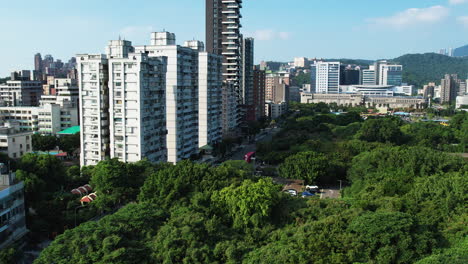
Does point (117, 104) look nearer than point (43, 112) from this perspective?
Yes

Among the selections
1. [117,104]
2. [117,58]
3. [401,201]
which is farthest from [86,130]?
[401,201]

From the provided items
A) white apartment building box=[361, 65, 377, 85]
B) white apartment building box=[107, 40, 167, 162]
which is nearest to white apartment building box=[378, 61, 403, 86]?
white apartment building box=[361, 65, 377, 85]

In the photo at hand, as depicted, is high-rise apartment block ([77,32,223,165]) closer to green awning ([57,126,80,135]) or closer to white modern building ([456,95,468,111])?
green awning ([57,126,80,135])

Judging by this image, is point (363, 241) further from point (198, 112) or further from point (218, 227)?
point (198, 112)

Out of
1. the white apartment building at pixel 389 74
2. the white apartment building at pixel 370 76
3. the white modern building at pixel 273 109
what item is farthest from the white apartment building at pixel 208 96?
the white apartment building at pixel 389 74

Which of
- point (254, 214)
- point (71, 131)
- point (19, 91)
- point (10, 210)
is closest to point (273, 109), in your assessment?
point (19, 91)

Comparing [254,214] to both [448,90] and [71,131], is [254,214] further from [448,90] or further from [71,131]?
[448,90]

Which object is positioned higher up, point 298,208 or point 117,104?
point 117,104
